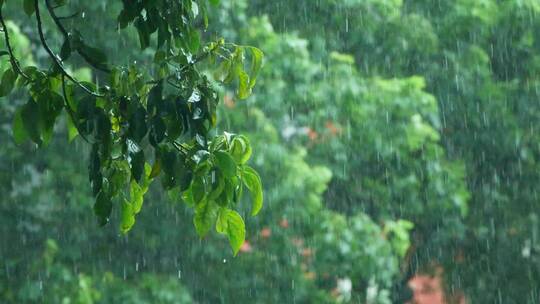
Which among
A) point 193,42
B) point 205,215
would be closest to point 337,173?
point 193,42

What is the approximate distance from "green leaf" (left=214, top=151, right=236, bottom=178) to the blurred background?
18.1 feet

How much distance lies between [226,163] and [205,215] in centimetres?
17

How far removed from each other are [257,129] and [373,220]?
1825 mm

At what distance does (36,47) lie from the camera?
30.2ft

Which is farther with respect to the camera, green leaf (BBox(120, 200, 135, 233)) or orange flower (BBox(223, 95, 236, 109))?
orange flower (BBox(223, 95, 236, 109))

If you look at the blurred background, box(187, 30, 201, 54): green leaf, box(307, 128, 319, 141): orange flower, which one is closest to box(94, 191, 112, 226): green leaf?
box(187, 30, 201, 54): green leaf

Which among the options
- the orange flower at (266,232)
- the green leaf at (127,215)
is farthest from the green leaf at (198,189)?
the orange flower at (266,232)

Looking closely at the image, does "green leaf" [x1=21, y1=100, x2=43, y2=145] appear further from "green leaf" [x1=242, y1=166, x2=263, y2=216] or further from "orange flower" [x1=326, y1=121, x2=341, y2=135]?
"orange flower" [x1=326, y1=121, x2=341, y2=135]

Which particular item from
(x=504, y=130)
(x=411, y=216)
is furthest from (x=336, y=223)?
(x=504, y=130)

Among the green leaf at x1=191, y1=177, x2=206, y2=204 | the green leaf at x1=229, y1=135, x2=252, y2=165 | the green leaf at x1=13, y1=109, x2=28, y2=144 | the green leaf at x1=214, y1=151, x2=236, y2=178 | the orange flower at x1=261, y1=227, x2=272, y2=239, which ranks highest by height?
the green leaf at x1=13, y1=109, x2=28, y2=144

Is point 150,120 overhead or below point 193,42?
below

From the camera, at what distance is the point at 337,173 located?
1048cm

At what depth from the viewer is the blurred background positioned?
9.20 metres

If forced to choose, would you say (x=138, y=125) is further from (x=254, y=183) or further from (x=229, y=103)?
(x=229, y=103)
